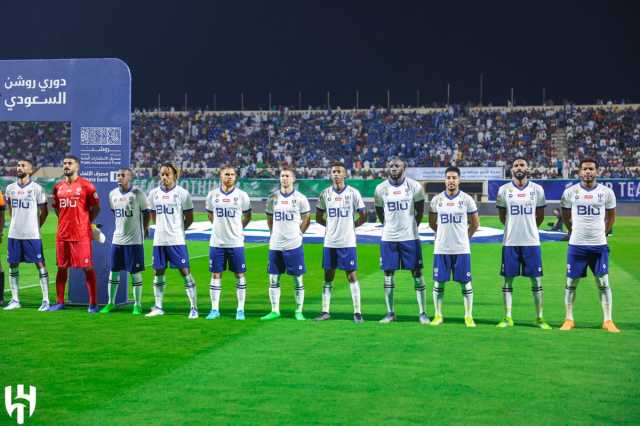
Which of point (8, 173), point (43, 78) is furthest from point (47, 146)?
point (43, 78)

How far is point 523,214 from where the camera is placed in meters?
11.0

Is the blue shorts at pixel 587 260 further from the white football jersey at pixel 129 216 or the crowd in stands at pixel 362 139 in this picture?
the crowd in stands at pixel 362 139

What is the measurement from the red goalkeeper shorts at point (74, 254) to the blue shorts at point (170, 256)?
1.25 metres

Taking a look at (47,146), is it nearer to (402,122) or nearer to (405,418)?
(402,122)

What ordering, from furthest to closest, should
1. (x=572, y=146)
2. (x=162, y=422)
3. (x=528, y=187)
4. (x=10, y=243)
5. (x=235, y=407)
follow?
(x=572, y=146) → (x=10, y=243) → (x=528, y=187) → (x=235, y=407) → (x=162, y=422)

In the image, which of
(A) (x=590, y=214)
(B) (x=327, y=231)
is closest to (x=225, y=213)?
(B) (x=327, y=231)

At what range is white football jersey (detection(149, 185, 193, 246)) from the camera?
11.8 m

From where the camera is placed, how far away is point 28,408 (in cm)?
651

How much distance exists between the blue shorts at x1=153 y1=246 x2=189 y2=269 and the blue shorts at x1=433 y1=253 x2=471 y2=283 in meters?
3.77

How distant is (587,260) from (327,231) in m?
3.73

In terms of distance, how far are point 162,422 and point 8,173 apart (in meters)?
51.0

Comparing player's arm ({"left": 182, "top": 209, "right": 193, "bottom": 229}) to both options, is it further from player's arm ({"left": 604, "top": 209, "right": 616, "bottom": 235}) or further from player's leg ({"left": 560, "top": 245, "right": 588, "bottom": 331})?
player's arm ({"left": 604, "top": 209, "right": 616, "bottom": 235})

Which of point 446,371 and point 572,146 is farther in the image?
point 572,146

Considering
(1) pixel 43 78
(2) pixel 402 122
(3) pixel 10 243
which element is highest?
(2) pixel 402 122
